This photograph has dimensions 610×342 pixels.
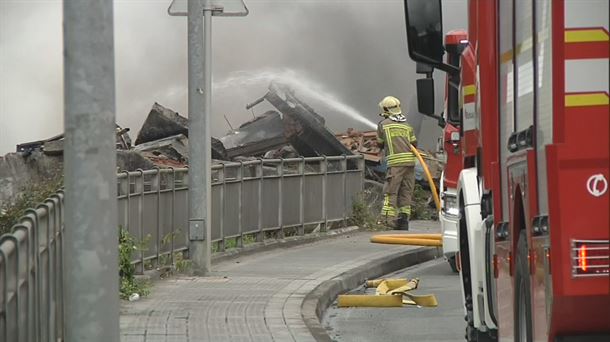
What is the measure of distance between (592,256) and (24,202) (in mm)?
7675

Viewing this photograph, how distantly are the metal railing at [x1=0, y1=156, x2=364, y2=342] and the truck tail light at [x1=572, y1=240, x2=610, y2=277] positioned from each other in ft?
7.28

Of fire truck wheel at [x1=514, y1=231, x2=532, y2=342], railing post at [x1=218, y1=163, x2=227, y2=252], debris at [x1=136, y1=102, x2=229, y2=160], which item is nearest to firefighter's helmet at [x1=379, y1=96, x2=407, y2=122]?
railing post at [x1=218, y1=163, x2=227, y2=252]

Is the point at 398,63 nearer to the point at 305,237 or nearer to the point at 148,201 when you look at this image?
the point at 305,237

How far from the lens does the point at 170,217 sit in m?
15.1

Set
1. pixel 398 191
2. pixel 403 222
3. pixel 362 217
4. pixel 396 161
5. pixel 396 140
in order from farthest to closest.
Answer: pixel 362 217
pixel 403 222
pixel 398 191
pixel 396 161
pixel 396 140

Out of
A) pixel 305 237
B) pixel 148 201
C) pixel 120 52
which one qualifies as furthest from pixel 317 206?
pixel 120 52

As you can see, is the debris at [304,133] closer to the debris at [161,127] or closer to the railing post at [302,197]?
the debris at [161,127]

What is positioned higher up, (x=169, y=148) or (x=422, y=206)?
(x=169, y=148)

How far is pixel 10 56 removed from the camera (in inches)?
1230

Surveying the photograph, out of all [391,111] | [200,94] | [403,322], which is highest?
[200,94]

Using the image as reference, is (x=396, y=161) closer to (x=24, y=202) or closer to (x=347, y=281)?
(x=347, y=281)

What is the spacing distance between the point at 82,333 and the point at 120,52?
25917 millimetres

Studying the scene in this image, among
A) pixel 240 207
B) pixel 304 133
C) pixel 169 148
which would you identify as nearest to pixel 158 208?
pixel 240 207

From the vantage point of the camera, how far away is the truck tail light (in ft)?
16.7
